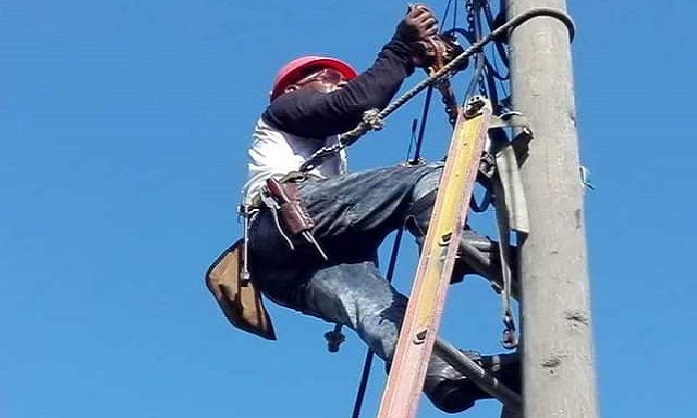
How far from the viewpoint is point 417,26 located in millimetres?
5285

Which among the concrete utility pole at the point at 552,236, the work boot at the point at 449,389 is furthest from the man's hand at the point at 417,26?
the work boot at the point at 449,389

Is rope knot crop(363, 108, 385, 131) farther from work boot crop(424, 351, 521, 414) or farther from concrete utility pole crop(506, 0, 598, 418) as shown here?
work boot crop(424, 351, 521, 414)

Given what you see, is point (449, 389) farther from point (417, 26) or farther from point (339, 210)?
point (417, 26)

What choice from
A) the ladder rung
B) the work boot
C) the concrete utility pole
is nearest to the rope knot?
the concrete utility pole

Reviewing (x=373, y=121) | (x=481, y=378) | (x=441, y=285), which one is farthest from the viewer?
(x=373, y=121)

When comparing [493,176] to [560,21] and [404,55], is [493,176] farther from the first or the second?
[404,55]

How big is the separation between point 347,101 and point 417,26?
393mm

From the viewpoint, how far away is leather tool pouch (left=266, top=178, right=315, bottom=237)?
16.2 ft

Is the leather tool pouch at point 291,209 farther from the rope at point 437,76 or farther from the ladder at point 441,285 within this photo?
the ladder at point 441,285

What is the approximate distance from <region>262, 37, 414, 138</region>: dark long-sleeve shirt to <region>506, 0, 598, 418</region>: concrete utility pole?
782mm

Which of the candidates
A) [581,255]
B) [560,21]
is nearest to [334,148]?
[560,21]

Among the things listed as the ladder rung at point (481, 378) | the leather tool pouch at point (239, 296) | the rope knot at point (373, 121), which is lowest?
the ladder rung at point (481, 378)

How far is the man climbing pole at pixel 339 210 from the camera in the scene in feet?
15.1

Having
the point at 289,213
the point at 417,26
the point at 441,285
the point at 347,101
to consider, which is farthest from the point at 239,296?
the point at 441,285
